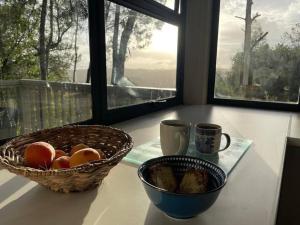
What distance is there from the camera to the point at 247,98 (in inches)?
73.8

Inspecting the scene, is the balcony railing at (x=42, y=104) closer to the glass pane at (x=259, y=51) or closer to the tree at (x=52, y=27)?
the tree at (x=52, y=27)

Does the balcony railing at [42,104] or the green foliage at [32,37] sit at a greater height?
the green foliage at [32,37]

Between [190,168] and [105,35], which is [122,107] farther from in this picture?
[190,168]

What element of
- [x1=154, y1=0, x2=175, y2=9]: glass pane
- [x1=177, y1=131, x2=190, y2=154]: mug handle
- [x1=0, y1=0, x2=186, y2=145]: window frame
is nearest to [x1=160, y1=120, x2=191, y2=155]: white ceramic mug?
[x1=177, y1=131, x2=190, y2=154]: mug handle

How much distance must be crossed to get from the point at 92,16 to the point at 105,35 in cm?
11

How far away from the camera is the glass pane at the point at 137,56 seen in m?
1.19

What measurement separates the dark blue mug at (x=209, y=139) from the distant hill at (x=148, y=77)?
56cm

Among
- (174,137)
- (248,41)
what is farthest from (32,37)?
(248,41)

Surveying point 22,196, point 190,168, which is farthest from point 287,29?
point 22,196

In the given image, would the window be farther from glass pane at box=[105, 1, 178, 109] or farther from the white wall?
glass pane at box=[105, 1, 178, 109]

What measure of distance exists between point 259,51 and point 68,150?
1590 mm

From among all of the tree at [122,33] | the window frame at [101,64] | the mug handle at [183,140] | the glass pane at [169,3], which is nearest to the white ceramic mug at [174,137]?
the mug handle at [183,140]

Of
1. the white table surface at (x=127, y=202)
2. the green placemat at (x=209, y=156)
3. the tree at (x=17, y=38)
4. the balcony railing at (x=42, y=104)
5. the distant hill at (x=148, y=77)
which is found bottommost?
the white table surface at (x=127, y=202)

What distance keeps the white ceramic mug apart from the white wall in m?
1.28
